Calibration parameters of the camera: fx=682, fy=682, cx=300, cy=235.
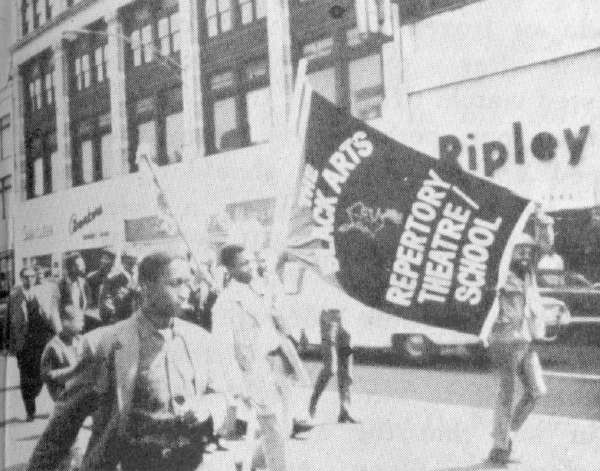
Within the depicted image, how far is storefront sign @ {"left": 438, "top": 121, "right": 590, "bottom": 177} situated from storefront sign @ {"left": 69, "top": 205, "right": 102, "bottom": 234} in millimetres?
1616

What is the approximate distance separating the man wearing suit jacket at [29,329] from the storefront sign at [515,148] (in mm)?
1995

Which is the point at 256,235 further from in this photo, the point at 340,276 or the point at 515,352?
the point at 515,352

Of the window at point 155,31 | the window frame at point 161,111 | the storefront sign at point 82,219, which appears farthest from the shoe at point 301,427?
the window at point 155,31

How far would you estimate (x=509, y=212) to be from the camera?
2.30 meters

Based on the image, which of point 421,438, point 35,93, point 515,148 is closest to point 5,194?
point 35,93

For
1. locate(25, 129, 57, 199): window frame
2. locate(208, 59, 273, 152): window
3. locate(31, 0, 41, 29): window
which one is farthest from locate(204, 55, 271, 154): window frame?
locate(31, 0, 41, 29): window

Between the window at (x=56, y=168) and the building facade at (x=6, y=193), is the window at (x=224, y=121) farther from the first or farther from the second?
the building facade at (x=6, y=193)

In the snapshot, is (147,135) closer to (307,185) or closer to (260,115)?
(260,115)

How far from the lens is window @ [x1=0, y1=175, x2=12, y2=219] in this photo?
3402 millimetres

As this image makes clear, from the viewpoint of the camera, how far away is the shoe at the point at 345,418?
2.52m

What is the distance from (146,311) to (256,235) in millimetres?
560

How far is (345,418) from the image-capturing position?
2541 millimetres

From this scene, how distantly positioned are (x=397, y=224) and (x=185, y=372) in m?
1.06

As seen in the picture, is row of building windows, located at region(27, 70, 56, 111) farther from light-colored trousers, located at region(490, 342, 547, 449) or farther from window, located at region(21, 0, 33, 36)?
light-colored trousers, located at region(490, 342, 547, 449)
